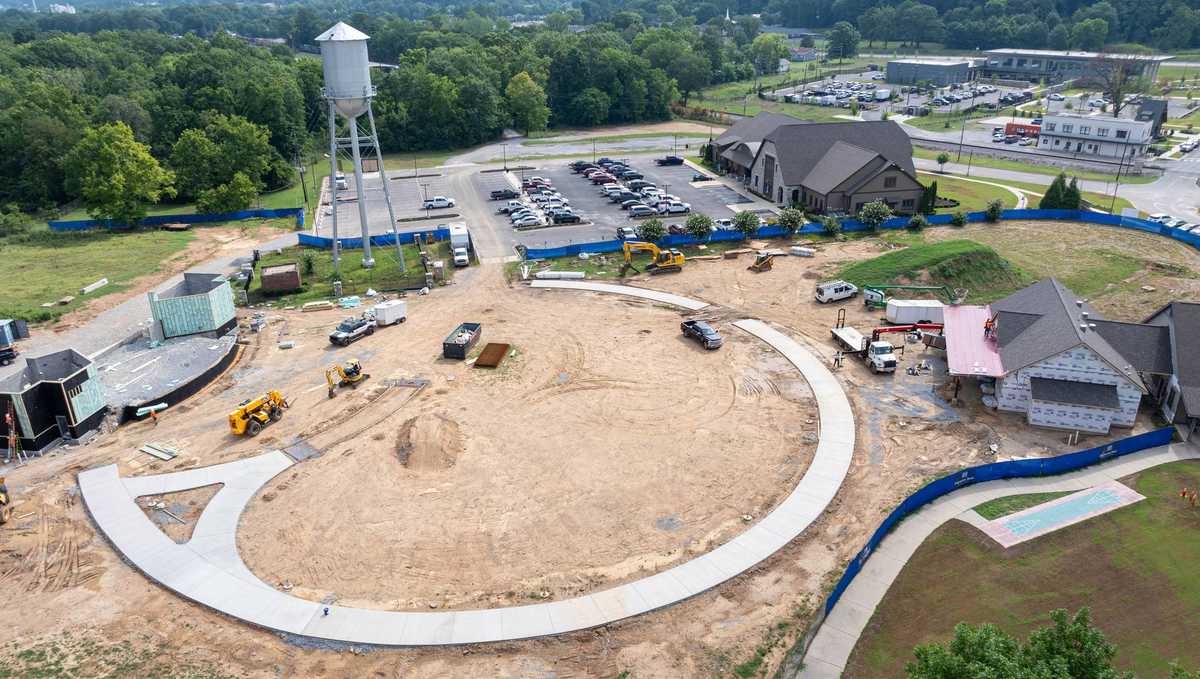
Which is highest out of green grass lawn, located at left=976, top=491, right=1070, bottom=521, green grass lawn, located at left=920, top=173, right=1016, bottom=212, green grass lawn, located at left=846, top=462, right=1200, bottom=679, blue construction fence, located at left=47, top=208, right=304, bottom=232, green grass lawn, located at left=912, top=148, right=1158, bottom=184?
green grass lawn, located at left=912, top=148, right=1158, bottom=184

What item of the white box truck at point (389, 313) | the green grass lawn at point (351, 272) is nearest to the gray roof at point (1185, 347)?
the white box truck at point (389, 313)

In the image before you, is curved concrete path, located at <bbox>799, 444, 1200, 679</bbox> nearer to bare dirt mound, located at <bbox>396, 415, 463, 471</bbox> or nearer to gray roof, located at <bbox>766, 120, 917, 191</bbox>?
bare dirt mound, located at <bbox>396, 415, 463, 471</bbox>

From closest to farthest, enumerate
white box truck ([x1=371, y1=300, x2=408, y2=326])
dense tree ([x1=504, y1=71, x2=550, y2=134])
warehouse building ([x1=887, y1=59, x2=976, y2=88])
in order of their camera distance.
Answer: white box truck ([x1=371, y1=300, x2=408, y2=326]), dense tree ([x1=504, y1=71, x2=550, y2=134]), warehouse building ([x1=887, y1=59, x2=976, y2=88])

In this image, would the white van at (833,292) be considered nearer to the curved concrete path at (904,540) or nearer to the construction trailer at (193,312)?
the curved concrete path at (904,540)

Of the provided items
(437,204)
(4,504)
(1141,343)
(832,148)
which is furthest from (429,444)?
(832,148)

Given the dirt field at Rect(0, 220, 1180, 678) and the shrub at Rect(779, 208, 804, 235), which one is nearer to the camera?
the dirt field at Rect(0, 220, 1180, 678)

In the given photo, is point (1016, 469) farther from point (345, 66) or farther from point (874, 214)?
point (345, 66)

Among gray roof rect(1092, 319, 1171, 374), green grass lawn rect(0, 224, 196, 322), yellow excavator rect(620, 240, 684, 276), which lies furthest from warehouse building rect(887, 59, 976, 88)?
green grass lawn rect(0, 224, 196, 322)
